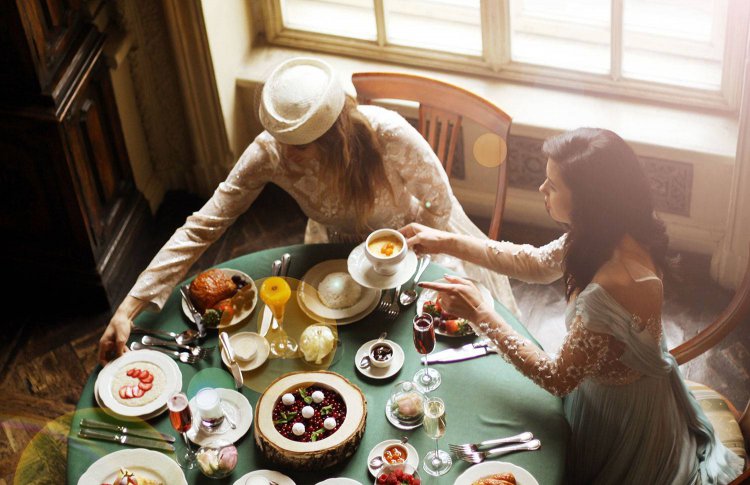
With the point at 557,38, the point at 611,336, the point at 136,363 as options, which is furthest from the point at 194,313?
the point at 557,38

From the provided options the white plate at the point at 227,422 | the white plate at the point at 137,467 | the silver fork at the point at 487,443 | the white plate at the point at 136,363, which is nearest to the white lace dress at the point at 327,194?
the white plate at the point at 136,363

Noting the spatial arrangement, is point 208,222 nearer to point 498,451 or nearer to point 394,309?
point 394,309

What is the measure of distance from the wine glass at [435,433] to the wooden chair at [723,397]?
33.3 inches

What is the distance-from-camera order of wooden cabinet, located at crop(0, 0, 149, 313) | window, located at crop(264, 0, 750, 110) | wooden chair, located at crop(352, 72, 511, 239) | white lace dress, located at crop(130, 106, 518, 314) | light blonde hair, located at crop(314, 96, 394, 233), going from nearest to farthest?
light blonde hair, located at crop(314, 96, 394, 233), white lace dress, located at crop(130, 106, 518, 314), wooden chair, located at crop(352, 72, 511, 239), wooden cabinet, located at crop(0, 0, 149, 313), window, located at crop(264, 0, 750, 110)

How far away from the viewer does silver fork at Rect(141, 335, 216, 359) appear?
Answer: 244 centimetres

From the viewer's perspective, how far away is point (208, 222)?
277cm

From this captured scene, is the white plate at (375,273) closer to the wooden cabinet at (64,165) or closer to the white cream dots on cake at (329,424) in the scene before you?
the white cream dots on cake at (329,424)

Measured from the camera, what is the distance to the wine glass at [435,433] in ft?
7.02

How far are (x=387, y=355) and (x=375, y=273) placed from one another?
259 millimetres

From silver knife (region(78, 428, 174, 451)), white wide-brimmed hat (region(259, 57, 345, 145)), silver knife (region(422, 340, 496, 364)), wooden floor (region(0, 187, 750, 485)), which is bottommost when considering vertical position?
wooden floor (region(0, 187, 750, 485))

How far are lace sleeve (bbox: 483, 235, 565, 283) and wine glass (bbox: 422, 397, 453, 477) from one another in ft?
2.11

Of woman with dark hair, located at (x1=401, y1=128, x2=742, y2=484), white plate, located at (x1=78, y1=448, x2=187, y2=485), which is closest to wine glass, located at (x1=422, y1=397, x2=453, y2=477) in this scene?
woman with dark hair, located at (x1=401, y1=128, x2=742, y2=484)

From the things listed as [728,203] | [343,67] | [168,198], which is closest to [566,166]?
[728,203]

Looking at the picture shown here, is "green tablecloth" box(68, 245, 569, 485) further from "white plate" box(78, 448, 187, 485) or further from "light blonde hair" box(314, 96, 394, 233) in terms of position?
"light blonde hair" box(314, 96, 394, 233)
